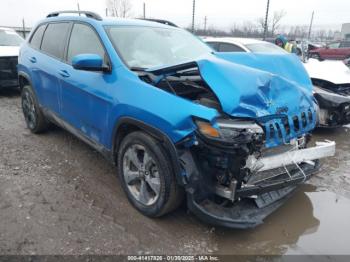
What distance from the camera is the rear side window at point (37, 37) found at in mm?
4977

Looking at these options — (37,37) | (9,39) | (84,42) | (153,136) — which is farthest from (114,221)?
(9,39)

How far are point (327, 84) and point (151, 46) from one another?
4.31 metres

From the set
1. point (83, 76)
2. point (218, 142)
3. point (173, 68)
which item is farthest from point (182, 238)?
point (83, 76)

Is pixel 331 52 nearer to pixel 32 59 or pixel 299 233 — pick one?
pixel 32 59

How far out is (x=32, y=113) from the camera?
539 centimetres

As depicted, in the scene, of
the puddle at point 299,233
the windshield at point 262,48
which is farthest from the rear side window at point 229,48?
the puddle at point 299,233

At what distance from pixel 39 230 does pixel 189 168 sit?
1489mm

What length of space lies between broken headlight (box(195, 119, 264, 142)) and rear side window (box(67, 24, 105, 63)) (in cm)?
156

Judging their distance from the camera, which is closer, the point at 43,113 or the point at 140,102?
the point at 140,102

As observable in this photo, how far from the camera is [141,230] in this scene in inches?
117

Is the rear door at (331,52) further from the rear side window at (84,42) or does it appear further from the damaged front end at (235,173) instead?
the damaged front end at (235,173)

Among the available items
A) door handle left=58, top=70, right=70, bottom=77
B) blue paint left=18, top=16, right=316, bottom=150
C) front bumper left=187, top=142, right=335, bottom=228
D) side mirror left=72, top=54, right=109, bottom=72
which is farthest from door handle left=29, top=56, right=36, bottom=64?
front bumper left=187, top=142, right=335, bottom=228

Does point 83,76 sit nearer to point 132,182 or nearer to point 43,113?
point 132,182

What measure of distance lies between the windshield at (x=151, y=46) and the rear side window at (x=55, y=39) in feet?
3.28
